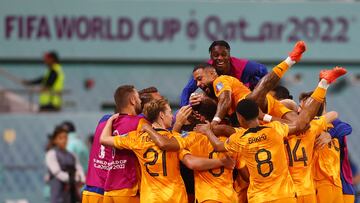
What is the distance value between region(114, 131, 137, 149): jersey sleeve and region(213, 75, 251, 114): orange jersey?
1033 millimetres

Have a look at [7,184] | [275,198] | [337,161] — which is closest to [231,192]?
[275,198]

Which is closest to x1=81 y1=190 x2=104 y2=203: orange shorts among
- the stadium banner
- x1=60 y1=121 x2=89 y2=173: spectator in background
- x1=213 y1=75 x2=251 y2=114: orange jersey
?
x1=213 y1=75 x2=251 y2=114: orange jersey

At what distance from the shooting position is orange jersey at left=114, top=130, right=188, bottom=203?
1261 cm

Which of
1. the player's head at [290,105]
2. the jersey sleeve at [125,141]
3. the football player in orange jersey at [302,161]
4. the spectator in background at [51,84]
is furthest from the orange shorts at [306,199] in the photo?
the spectator in background at [51,84]

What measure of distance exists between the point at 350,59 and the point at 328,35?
84 cm

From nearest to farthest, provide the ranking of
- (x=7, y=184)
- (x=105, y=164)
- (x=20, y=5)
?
1. (x=105, y=164)
2. (x=7, y=184)
3. (x=20, y=5)

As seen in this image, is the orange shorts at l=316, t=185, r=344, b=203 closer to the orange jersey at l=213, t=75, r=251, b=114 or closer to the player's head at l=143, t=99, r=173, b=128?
the orange jersey at l=213, t=75, r=251, b=114

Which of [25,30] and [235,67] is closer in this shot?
[235,67]

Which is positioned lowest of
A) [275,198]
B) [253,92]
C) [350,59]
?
[275,198]

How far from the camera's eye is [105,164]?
1341cm

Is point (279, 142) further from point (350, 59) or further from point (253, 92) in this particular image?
point (350, 59)

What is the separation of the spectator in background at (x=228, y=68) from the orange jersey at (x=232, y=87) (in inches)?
14.4

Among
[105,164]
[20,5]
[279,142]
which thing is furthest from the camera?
[20,5]

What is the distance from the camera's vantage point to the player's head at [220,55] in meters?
13.3
